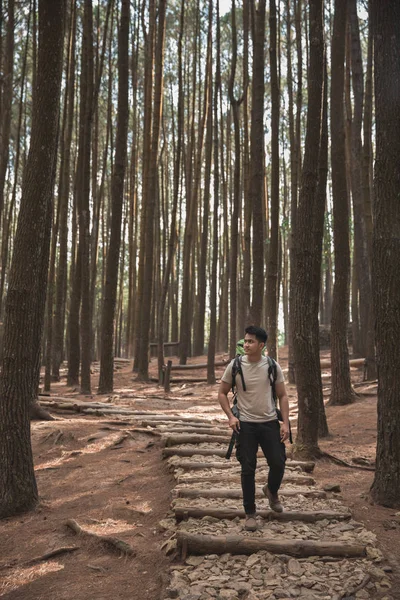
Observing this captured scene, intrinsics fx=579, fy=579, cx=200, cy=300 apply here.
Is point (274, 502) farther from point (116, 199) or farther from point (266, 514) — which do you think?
point (116, 199)

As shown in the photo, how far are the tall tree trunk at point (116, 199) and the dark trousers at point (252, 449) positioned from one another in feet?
26.3

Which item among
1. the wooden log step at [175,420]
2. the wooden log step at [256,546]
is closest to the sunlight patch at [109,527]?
the wooden log step at [256,546]

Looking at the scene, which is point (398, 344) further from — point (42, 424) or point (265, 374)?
point (42, 424)

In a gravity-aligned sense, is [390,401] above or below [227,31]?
below

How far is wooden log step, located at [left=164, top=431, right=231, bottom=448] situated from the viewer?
7.29 meters

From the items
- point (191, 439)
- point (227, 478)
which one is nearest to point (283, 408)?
point (227, 478)

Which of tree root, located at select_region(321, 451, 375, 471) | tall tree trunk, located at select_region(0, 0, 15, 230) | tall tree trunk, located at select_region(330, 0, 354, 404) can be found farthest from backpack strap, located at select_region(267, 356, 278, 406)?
tall tree trunk, located at select_region(0, 0, 15, 230)

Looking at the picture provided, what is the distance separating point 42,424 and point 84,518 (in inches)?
130

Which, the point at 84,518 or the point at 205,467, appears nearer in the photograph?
the point at 84,518

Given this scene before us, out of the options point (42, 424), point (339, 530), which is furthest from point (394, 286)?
point (42, 424)

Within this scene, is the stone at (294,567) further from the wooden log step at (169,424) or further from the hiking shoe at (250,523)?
the wooden log step at (169,424)

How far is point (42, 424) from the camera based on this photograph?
27.3ft

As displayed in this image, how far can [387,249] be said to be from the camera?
529cm

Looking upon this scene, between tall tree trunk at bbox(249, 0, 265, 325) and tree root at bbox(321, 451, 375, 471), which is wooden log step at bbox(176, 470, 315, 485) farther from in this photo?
tall tree trunk at bbox(249, 0, 265, 325)
